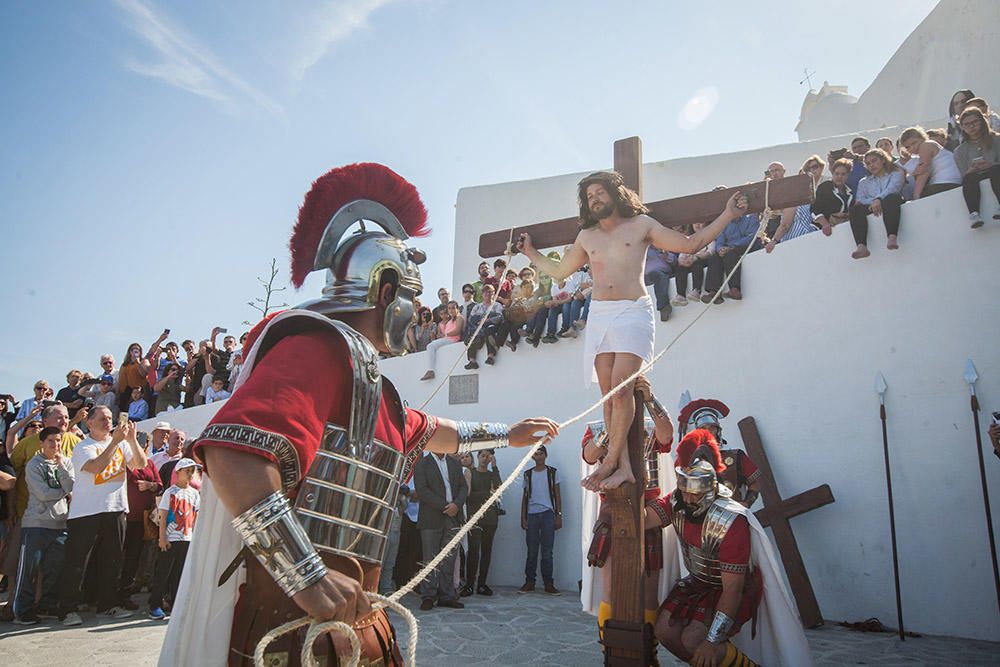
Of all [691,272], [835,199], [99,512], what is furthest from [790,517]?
[99,512]

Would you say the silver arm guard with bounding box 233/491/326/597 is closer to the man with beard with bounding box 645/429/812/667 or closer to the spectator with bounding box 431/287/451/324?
the man with beard with bounding box 645/429/812/667

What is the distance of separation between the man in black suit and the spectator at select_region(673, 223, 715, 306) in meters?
3.43

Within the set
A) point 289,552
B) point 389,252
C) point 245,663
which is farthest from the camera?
point 389,252

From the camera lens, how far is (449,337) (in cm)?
1120

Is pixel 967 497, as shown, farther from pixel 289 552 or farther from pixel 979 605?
pixel 289 552

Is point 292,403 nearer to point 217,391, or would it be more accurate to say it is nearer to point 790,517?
point 790,517

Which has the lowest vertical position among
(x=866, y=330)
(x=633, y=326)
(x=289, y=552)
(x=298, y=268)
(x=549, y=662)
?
(x=549, y=662)

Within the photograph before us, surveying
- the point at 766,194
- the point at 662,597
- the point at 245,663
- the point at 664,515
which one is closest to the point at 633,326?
the point at 766,194

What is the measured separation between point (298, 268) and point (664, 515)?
3398 mm

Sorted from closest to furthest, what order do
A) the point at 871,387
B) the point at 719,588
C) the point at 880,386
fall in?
the point at 719,588, the point at 880,386, the point at 871,387

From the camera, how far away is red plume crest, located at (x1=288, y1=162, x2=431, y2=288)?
2.28 metres

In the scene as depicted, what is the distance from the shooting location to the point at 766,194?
4.33m

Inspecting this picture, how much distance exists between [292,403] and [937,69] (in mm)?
15545

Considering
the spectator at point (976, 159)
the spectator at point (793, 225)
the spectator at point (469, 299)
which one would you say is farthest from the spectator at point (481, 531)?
the spectator at point (976, 159)
